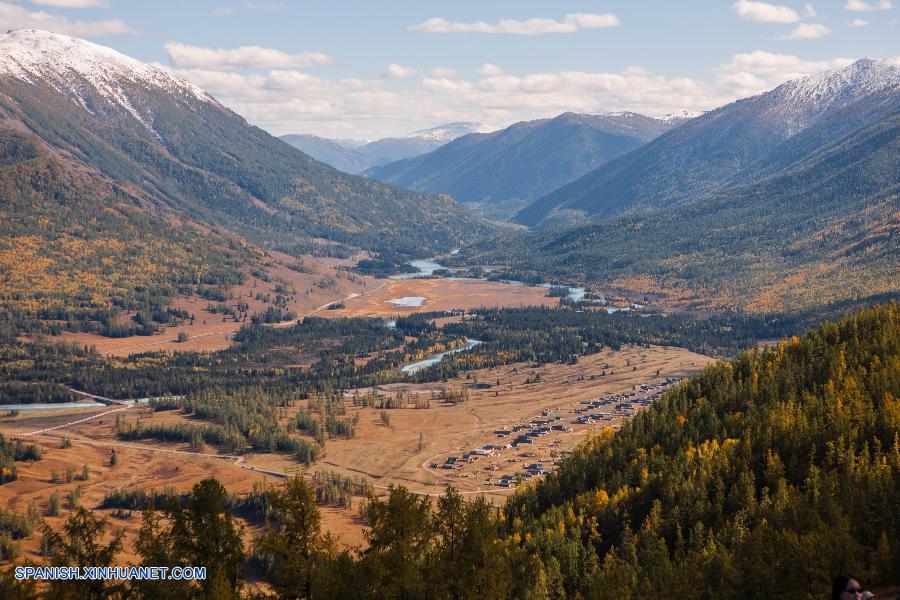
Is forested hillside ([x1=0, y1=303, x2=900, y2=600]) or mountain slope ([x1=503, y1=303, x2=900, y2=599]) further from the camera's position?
mountain slope ([x1=503, y1=303, x2=900, y2=599])

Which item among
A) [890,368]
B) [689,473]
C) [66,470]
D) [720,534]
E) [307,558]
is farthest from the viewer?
[66,470]

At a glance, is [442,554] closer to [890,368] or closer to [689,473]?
[689,473]

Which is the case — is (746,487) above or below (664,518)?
above

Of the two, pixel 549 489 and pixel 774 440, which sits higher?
pixel 774 440

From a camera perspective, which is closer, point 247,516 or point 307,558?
point 307,558

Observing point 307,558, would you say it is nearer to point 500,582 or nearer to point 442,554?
point 442,554

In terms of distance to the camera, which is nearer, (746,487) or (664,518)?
(746,487)

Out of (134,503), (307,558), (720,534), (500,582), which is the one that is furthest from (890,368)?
(134,503)

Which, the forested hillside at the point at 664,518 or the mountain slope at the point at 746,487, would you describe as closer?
the forested hillside at the point at 664,518

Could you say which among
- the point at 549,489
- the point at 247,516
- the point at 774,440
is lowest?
the point at 247,516

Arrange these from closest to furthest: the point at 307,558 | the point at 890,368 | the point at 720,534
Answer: the point at 307,558 < the point at 720,534 < the point at 890,368
